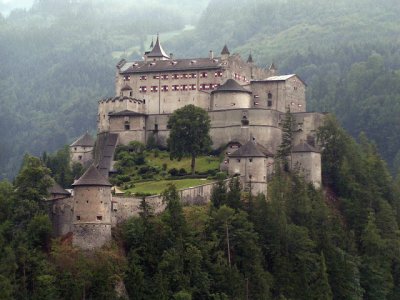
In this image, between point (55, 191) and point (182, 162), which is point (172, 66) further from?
point (55, 191)

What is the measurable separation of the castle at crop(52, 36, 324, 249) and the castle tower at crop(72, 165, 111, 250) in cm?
1209

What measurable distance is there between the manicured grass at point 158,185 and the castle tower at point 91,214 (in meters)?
10.0

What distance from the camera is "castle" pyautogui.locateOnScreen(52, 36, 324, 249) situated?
93.8 meters

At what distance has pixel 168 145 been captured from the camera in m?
A: 99.7

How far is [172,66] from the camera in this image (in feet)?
359

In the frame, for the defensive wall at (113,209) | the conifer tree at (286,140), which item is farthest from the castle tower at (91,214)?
the conifer tree at (286,140)

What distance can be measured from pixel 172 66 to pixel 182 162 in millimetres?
14875

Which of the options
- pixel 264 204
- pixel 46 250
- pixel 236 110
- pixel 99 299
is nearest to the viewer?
pixel 99 299

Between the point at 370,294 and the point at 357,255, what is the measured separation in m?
4.09

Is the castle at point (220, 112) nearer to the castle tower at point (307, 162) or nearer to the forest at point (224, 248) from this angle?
the castle tower at point (307, 162)

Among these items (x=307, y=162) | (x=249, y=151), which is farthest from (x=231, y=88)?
(x=249, y=151)

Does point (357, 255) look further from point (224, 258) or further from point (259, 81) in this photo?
point (259, 81)

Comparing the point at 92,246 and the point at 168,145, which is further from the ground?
the point at 168,145

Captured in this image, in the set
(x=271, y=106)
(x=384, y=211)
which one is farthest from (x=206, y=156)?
(x=384, y=211)
